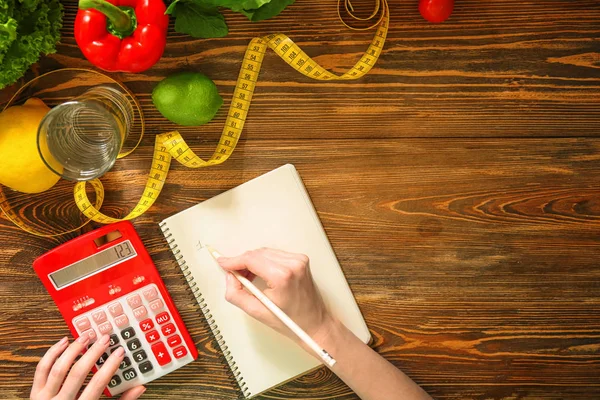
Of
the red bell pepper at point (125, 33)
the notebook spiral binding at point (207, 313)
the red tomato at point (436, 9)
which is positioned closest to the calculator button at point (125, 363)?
the notebook spiral binding at point (207, 313)

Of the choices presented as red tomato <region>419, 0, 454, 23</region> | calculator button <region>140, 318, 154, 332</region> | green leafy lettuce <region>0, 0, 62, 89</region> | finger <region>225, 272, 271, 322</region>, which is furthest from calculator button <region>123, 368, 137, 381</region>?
red tomato <region>419, 0, 454, 23</region>

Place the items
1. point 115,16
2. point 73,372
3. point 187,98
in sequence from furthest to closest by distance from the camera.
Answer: point 73,372
point 187,98
point 115,16

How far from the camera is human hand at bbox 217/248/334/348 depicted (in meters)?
1.25

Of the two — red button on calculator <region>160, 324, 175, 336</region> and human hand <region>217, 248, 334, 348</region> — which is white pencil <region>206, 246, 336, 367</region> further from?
red button on calculator <region>160, 324, 175, 336</region>

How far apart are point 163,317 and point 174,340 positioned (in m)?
0.07

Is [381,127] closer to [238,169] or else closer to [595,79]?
[238,169]

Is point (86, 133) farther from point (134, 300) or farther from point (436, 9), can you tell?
point (436, 9)

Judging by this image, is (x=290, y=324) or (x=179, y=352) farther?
(x=179, y=352)

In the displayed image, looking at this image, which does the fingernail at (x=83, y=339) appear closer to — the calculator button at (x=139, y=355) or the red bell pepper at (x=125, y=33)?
the calculator button at (x=139, y=355)

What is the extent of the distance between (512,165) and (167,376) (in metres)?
1.05

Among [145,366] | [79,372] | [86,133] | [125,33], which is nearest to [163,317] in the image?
[145,366]

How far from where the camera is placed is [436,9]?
4.23ft

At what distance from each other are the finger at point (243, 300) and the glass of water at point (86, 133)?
0.39 metres

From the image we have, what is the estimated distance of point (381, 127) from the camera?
1.38 m
